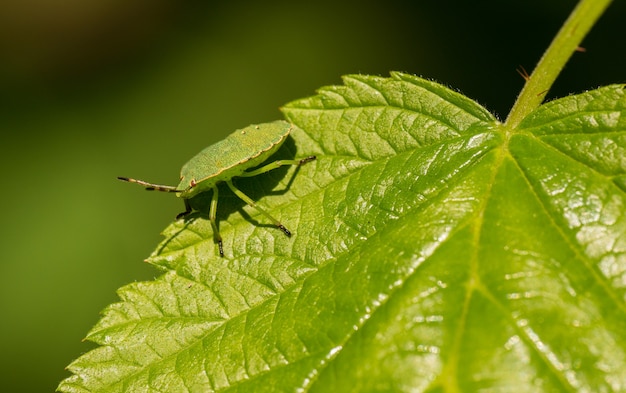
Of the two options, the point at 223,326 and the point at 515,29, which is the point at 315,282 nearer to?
the point at 223,326

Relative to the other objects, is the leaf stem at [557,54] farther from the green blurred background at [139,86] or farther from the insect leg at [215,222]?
the green blurred background at [139,86]

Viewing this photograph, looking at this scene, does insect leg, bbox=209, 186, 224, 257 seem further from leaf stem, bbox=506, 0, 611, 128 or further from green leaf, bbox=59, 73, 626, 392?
leaf stem, bbox=506, 0, 611, 128

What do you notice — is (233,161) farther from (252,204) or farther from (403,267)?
(403,267)

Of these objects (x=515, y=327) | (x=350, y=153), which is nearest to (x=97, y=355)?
(x=350, y=153)

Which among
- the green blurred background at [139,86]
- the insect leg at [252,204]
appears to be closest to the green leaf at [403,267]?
the insect leg at [252,204]

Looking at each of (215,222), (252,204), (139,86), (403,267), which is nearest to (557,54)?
(403,267)
